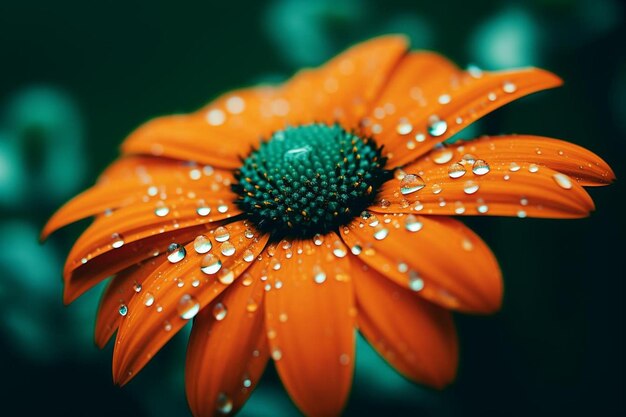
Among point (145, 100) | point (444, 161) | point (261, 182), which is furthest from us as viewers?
point (145, 100)

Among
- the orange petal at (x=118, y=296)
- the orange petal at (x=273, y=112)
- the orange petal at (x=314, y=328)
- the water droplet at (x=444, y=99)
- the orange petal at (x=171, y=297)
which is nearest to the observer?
the orange petal at (x=314, y=328)

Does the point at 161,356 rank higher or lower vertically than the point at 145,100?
lower

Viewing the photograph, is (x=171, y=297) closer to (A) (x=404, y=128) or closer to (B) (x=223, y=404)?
(B) (x=223, y=404)

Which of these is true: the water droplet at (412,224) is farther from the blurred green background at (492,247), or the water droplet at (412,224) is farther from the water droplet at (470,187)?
the blurred green background at (492,247)

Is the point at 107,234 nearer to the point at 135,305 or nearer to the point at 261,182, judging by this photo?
the point at 135,305

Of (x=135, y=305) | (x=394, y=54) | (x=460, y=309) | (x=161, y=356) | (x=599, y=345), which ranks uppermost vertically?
(x=394, y=54)

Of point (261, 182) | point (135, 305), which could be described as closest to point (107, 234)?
point (135, 305)

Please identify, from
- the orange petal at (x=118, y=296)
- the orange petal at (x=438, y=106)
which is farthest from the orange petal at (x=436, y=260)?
the orange petal at (x=118, y=296)
